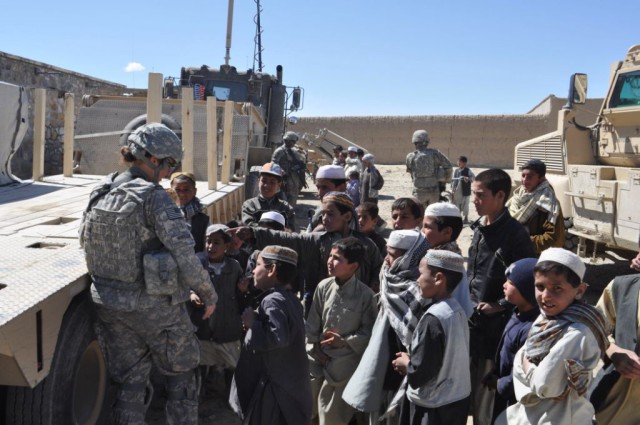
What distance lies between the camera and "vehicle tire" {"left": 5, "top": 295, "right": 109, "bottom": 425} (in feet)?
8.37

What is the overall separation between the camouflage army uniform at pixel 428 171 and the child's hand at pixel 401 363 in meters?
5.84

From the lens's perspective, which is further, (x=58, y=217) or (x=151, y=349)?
(x=58, y=217)

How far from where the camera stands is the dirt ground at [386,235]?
3.67 metres

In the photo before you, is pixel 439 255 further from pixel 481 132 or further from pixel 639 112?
pixel 481 132

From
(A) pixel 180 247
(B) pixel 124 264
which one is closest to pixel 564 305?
(A) pixel 180 247

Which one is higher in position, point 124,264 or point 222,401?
point 124,264

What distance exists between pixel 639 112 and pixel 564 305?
5168 millimetres

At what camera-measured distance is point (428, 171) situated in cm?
834

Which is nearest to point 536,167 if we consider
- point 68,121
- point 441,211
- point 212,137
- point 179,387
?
point 441,211

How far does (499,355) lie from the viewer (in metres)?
2.71

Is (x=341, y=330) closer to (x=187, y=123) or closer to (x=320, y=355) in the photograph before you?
(x=320, y=355)

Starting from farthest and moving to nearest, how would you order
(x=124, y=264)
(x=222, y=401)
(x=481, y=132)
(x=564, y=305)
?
(x=481, y=132) < (x=222, y=401) < (x=124, y=264) < (x=564, y=305)

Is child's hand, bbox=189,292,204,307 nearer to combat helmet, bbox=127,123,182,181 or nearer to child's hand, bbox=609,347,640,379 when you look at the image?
combat helmet, bbox=127,123,182,181

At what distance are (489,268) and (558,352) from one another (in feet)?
3.28
